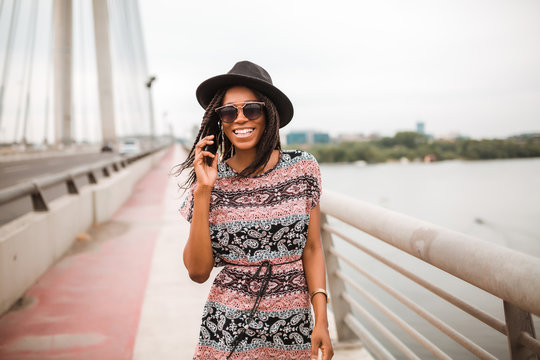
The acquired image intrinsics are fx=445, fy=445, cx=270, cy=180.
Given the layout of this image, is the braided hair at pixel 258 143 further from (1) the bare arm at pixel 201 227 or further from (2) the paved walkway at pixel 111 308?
(2) the paved walkway at pixel 111 308

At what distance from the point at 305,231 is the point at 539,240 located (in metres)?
9.81

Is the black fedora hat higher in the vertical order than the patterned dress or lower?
higher

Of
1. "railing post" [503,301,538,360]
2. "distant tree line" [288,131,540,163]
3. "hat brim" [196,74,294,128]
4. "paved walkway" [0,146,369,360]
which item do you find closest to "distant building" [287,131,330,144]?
"distant tree line" [288,131,540,163]

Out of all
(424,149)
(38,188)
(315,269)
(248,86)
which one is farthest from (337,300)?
Result: (424,149)

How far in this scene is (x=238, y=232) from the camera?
5.11ft

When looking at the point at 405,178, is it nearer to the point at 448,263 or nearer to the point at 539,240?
the point at 539,240

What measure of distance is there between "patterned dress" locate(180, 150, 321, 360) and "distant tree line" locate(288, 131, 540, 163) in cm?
148

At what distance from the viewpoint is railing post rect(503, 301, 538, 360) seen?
125cm

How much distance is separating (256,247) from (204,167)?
35cm

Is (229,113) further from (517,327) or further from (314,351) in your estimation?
(517,327)

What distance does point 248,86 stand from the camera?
1.71 metres

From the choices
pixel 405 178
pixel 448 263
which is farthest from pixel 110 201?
pixel 405 178

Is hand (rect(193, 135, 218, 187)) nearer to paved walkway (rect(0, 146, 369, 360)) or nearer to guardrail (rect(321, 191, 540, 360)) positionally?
guardrail (rect(321, 191, 540, 360))

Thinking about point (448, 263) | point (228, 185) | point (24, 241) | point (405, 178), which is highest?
point (228, 185)
